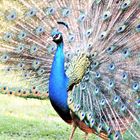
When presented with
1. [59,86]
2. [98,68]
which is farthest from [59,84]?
[98,68]

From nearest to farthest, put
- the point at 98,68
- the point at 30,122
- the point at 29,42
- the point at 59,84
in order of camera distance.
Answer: the point at 59,84, the point at 98,68, the point at 29,42, the point at 30,122

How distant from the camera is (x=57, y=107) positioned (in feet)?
18.7

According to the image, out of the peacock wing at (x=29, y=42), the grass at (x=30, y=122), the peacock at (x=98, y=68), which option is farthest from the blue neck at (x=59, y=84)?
the grass at (x=30, y=122)

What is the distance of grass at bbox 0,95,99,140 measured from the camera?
6684 mm

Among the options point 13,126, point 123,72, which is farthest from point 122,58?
point 13,126

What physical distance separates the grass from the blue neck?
3.15 feet

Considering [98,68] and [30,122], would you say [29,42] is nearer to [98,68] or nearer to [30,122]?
[98,68]

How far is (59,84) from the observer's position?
18.6ft

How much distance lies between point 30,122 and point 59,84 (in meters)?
1.97

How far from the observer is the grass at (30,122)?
6.68 meters

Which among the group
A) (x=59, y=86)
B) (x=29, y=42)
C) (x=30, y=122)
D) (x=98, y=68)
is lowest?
(x=30, y=122)

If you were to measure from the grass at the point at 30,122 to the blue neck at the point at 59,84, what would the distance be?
0.96 metres

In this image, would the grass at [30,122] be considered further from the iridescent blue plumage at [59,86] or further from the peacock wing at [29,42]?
the iridescent blue plumage at [59,86]

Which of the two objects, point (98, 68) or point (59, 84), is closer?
point (59, 84)
